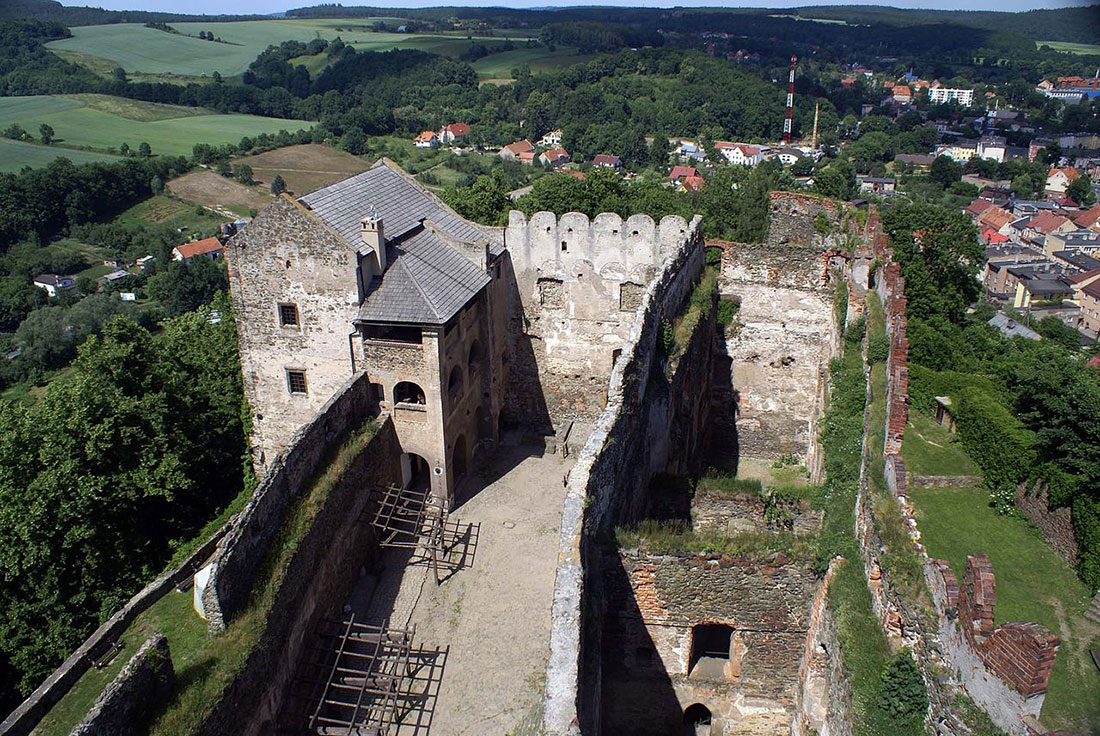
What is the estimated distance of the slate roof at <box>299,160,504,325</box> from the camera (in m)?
20.5

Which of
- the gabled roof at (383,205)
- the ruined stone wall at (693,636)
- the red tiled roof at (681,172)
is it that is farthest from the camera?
the red tiled roof at (681,172)

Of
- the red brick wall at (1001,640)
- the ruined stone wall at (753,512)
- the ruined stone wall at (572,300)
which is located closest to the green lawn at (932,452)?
the ruined stone wall at (753,512)

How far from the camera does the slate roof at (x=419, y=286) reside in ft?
66.3

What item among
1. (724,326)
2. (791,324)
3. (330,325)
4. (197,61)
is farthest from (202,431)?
(197,61)

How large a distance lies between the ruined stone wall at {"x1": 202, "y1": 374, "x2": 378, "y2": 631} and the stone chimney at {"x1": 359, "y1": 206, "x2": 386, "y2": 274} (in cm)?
318

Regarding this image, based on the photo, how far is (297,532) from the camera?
54.1 ft

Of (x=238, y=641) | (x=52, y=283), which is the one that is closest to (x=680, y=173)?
(x=52, y=283)

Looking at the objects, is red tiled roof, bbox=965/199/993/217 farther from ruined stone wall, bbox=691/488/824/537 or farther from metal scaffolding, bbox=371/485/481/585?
metal scaffolding, bbox=371/485/481/585

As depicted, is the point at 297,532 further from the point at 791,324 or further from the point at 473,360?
the point at 791,324

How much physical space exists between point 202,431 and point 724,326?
1727 cm

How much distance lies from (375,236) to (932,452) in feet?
56.7

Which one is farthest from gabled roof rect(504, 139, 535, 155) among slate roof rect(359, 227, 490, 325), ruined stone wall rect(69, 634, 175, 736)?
ruined stone wall rect(69, 634, 175, 736)

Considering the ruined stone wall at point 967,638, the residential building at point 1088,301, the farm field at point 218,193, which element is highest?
the ruined stone wall at point 967,638

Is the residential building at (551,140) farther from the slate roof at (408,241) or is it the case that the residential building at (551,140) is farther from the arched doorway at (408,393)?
the arched doorway at (408,393)
